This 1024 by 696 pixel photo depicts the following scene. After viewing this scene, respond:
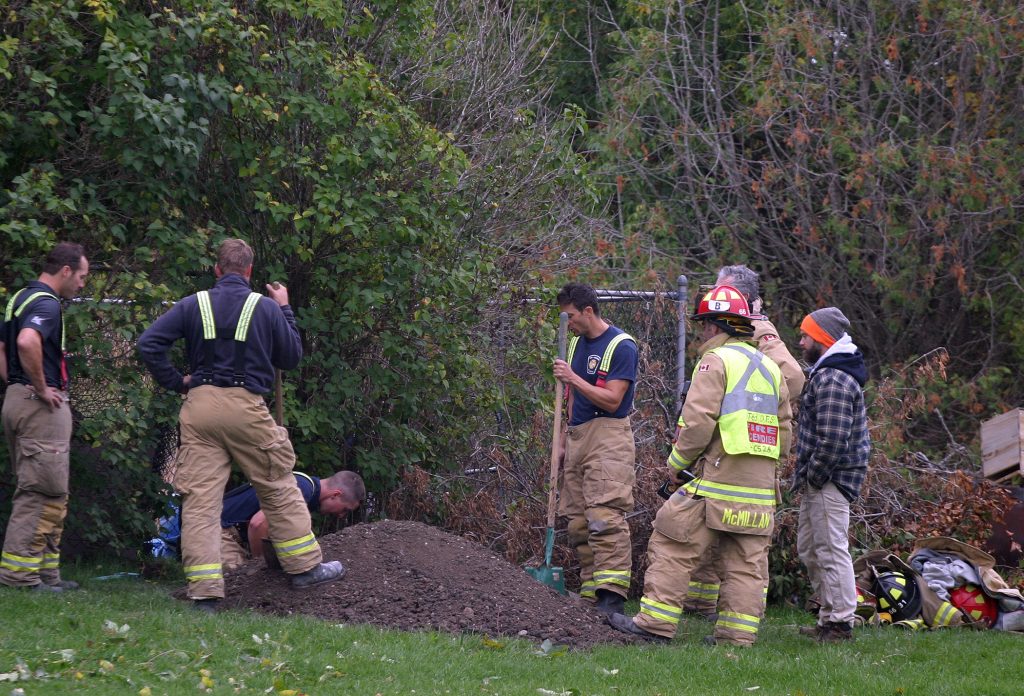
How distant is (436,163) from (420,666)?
13.9ft

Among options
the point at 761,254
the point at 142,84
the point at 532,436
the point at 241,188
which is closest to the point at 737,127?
the point at 761,254

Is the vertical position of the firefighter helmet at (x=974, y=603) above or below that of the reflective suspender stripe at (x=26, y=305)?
below

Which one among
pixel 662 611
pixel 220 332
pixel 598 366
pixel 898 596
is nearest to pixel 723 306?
pixel 598 366

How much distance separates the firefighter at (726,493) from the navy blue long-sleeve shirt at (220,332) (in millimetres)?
2430

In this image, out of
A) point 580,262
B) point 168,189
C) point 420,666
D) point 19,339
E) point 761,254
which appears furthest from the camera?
point 761,254

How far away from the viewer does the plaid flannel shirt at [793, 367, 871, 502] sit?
22.4 ft

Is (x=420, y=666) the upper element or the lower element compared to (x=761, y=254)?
lower

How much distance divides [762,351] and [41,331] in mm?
4392

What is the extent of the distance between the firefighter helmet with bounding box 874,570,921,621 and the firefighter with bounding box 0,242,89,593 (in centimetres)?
523

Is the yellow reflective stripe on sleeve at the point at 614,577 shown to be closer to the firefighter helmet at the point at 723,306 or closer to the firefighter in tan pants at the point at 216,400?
the firefighter helmet at the point at 723,306

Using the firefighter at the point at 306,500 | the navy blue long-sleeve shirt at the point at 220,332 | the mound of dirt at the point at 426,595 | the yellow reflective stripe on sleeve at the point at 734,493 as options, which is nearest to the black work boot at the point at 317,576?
the mound of dirt at the point at 426,595

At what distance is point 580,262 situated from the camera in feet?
37.7

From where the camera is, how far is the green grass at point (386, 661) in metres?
5.36

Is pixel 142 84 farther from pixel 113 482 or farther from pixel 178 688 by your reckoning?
pixel 178 688
